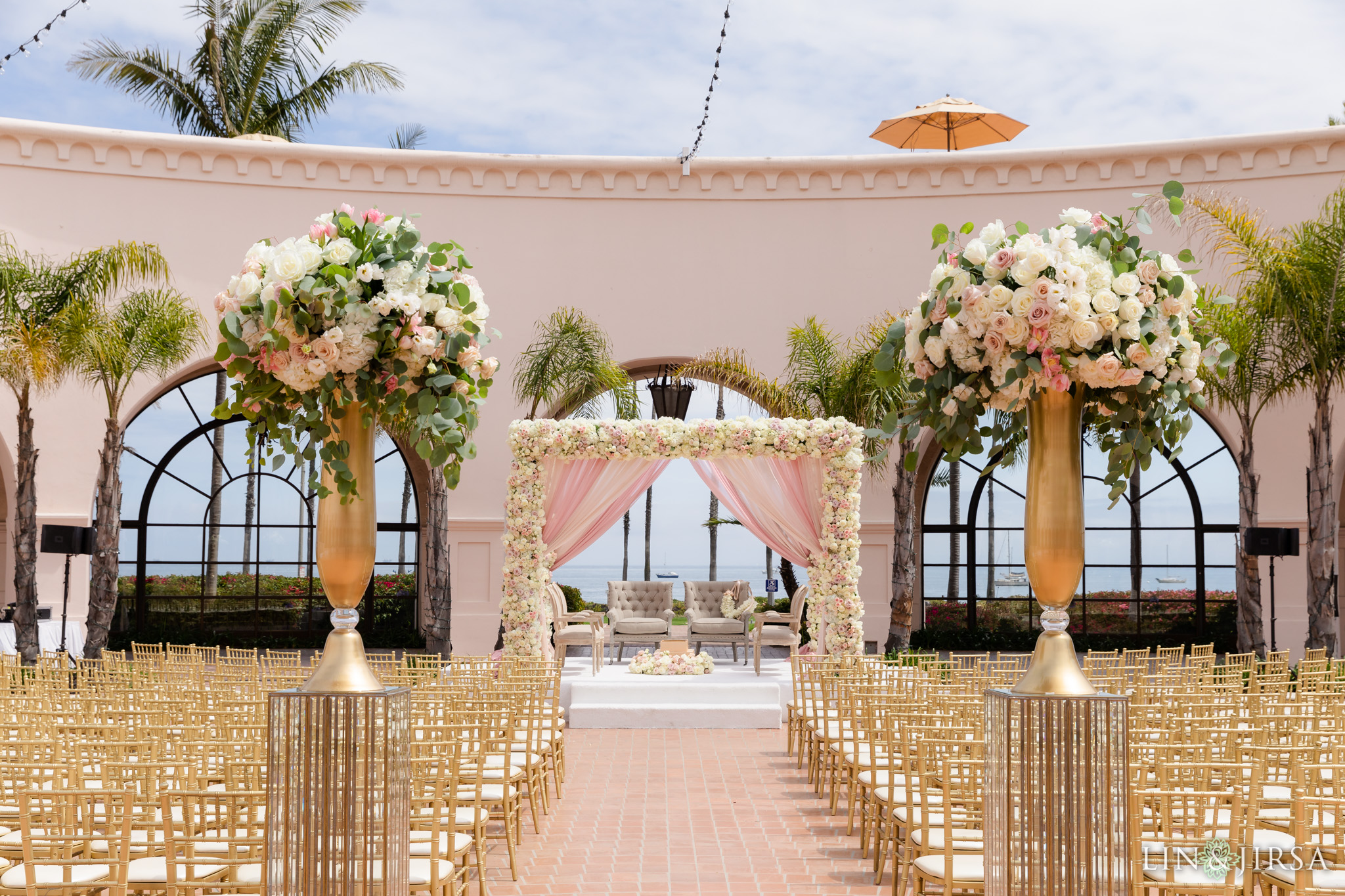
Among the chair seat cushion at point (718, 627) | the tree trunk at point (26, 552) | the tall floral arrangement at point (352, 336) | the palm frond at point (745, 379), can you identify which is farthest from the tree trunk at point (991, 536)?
the tall floral arrangement at point (352, 336)

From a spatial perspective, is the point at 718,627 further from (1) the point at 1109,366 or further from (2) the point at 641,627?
(1) the point at 1109,366

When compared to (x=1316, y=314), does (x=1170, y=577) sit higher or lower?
lower

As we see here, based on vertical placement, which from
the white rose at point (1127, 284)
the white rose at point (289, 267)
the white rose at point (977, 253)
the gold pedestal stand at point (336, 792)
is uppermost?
the white rose at point (977, 253)

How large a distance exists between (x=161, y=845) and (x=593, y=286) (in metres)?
11.7

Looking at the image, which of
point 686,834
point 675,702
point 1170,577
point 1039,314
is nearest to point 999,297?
point 1039,314

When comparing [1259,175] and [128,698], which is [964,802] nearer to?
[128,698]

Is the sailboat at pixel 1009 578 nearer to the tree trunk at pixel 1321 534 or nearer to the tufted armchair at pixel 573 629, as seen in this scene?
the tree trunk at pixel 1321 534

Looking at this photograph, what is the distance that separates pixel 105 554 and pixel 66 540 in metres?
0.41

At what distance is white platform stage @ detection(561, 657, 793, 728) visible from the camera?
10.5 m

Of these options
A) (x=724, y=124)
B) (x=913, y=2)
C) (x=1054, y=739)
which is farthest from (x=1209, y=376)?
(x=1054, y=739)

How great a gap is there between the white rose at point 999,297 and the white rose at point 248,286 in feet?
6.25

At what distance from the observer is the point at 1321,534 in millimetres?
10781

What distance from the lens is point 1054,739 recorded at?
2.93 m

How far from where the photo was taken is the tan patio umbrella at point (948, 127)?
15695 millimetres
